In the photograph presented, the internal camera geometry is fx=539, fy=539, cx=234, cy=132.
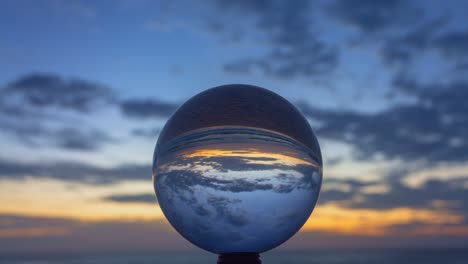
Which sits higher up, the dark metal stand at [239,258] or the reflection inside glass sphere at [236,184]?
the reflection inside glass sphere at [236,184]

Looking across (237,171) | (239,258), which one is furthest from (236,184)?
(239,258)

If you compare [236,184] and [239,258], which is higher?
[236,184]

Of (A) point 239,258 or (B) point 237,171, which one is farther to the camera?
(A) point 239,258

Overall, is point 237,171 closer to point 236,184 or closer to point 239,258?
point 236,184

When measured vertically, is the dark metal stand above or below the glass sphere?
below

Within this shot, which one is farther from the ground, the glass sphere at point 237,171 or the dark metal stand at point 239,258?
the glass sphere at point 237,171

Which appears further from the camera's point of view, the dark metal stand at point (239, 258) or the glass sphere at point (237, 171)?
the dark metal stand at point (239, 258)

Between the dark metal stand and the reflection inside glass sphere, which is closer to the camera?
the reflection inside glass sphere
